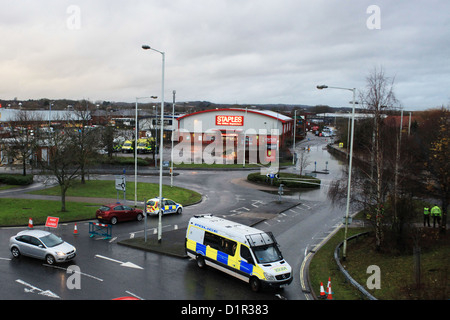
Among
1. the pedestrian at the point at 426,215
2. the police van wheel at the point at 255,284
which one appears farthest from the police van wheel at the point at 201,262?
the pedestrian at the point at 426,215

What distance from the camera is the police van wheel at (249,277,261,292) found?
1363 centimetres

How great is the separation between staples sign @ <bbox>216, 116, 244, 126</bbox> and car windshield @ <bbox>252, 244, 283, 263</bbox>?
59.5 meters

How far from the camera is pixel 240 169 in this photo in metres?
52.9

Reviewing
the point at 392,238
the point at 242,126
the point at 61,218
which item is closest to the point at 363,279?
the point at 392,238

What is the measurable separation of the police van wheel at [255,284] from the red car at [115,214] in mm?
13012

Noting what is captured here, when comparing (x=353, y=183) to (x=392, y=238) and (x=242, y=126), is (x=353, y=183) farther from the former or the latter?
(x=242, y=126)

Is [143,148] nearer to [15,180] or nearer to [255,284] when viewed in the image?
[15,180]

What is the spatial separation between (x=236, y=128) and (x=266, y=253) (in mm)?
60513

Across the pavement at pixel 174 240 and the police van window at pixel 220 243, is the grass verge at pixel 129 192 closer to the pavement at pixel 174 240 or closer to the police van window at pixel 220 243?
→ the pavement at pixel 174 240

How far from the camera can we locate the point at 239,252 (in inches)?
570

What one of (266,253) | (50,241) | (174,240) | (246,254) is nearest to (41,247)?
(50,241)

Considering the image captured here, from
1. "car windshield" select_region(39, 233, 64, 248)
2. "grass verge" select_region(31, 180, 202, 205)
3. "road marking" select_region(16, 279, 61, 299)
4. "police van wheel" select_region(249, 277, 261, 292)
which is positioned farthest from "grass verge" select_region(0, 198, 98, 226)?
"police van wheel" select_region(249, 277, 261, 292)

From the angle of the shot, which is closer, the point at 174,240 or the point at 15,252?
the point at 15,252

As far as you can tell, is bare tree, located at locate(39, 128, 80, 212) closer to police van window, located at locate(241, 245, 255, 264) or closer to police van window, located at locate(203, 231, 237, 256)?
police van window, located at locate(203, 231, 237, 256)
